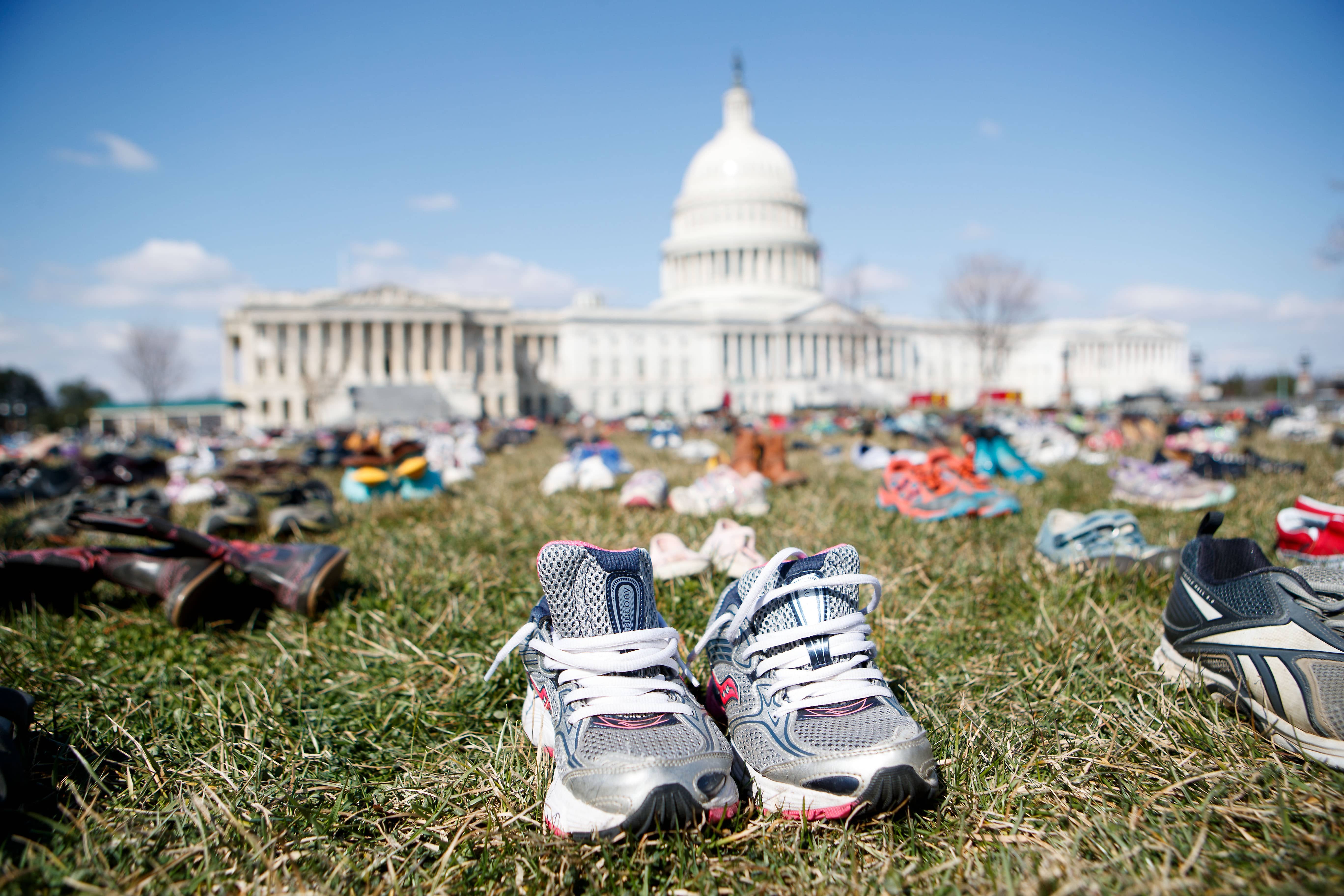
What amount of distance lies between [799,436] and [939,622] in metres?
19.1

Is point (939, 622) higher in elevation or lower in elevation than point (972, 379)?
lower

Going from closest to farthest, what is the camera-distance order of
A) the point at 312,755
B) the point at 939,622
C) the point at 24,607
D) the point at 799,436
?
the point at 312,755, the point at 939,622, the point at 24,607, the point at 799,436

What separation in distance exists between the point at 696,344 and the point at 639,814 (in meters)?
77.6

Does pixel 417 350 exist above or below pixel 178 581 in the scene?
above

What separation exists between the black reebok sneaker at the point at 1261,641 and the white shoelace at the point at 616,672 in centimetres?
149

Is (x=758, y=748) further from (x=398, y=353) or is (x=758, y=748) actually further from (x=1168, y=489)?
(x=398, y=353)

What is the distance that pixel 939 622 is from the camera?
2715 mm

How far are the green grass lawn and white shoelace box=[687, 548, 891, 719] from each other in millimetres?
271

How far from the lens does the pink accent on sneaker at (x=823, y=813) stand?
155 centimetres

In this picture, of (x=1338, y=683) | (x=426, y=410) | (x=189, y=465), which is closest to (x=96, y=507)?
(x=1338, y=683)

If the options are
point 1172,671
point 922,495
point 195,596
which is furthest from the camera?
point 922,495

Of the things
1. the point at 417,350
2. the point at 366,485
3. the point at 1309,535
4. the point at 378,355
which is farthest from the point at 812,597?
the point at 378,355

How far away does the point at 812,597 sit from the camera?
180 centimetres

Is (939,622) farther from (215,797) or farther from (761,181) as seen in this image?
(761,181)
